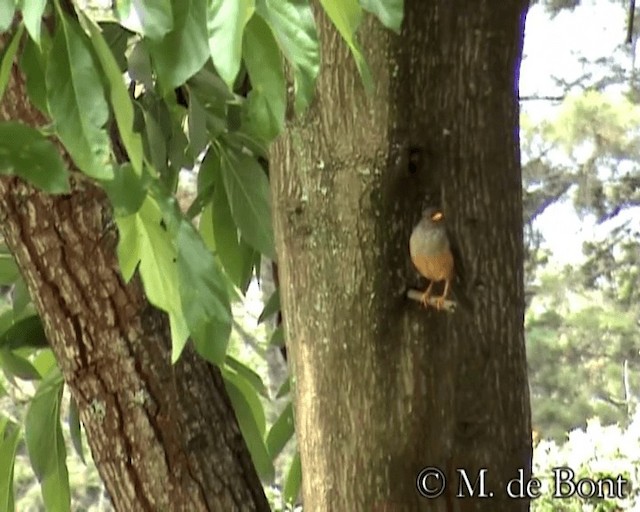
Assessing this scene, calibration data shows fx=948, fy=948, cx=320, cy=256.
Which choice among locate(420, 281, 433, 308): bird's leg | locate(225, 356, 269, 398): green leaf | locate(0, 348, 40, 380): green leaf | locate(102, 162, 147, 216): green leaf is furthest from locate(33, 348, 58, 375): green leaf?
locate(102, 162, 147, 216): green leaf

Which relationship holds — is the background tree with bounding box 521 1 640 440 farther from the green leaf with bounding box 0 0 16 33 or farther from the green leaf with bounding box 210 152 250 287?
the green leaf with bounding box 0 0 16 33

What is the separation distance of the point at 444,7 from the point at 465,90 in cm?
5

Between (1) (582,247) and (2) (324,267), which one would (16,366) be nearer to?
(2) (324,267)

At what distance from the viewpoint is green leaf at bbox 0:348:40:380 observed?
759 mm

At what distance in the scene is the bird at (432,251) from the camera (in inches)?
20.2

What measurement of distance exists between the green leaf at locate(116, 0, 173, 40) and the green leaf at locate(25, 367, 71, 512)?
500 mm

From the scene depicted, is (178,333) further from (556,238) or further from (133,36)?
(556,238)

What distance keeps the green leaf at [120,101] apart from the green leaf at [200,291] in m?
0.05

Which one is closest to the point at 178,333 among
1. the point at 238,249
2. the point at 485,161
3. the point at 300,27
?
the point at 300,27

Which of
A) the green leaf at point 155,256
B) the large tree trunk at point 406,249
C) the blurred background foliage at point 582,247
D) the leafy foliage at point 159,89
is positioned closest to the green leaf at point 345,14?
the leafy foliage at point 159,89

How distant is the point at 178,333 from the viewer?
38 centimetres

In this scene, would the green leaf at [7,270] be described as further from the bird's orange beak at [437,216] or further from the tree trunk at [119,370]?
the bird's orange beak at [437,216]

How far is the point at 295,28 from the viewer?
299mm

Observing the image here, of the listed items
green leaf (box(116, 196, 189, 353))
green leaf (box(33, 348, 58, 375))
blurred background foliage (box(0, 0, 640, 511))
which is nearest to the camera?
green leaf (box(116, 196, 189, 353))
